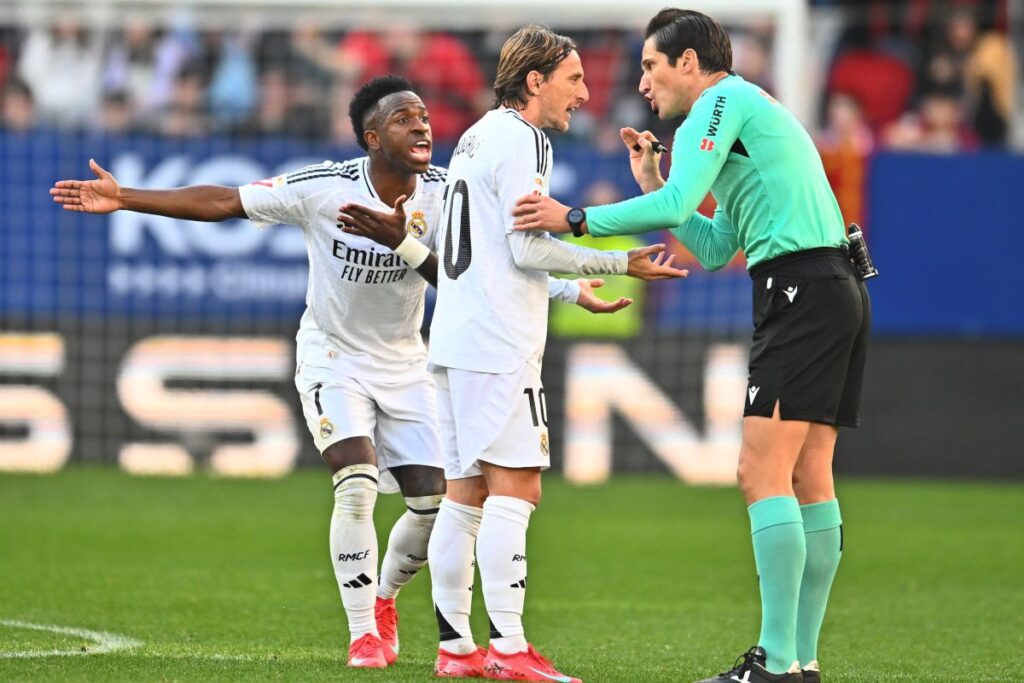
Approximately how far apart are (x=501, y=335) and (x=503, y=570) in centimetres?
87

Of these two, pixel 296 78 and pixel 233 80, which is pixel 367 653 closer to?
pixel 296 78

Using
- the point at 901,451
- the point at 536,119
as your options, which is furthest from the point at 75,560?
the point at 901,451

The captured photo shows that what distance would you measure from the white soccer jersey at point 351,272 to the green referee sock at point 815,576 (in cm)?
208

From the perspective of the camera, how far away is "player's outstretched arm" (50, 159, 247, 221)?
676 cm

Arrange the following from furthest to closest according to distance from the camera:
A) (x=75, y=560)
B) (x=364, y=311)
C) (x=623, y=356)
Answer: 1. (x=623, y=356)
2. (x=75, y=560)
3. (x=364, y=311)

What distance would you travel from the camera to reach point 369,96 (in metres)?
7.49

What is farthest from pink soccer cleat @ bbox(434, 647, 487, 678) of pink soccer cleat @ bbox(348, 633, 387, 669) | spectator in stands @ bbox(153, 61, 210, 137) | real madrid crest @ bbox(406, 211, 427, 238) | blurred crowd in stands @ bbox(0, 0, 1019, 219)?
spectator in stands @ bbox(153, 61, 210, 137)

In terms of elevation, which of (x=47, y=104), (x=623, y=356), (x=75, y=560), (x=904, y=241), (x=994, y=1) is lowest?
(x=75, y=560)

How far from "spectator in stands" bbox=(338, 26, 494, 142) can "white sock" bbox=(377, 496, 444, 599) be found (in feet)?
28.1

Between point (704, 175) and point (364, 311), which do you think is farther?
point (364, 311)

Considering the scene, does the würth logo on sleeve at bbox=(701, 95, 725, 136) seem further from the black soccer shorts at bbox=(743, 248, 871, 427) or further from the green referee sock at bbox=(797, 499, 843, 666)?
the green referee sock at bbox=(797, 499, 843, 666)

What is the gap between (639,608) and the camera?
910cm

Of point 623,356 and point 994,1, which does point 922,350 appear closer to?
point 623,356

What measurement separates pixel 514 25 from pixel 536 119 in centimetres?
964
